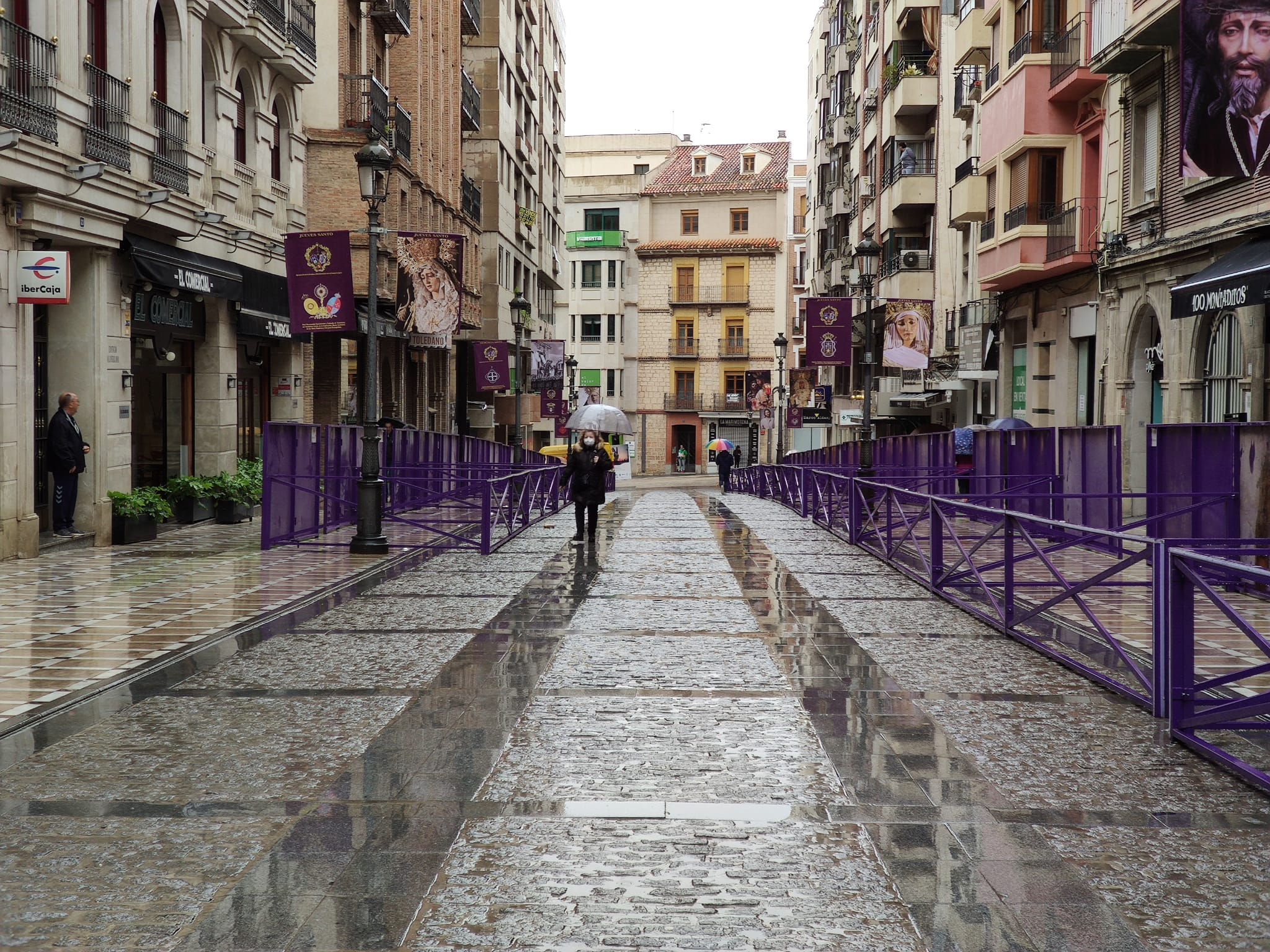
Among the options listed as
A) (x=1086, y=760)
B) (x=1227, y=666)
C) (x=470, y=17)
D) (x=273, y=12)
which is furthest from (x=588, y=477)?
(x=470, y=17)

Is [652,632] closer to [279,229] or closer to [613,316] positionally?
[279,229]

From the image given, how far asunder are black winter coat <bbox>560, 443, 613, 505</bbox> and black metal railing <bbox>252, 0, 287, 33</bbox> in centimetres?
989

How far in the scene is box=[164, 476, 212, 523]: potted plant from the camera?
821 inches

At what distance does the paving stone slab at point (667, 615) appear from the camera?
36.1 feet

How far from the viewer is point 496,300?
4872 centimetres

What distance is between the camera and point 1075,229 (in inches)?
1035

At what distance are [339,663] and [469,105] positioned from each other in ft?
125

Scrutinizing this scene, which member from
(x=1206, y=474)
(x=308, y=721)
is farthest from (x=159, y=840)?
(x=1206, y=474)

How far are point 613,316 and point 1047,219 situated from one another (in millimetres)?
54017

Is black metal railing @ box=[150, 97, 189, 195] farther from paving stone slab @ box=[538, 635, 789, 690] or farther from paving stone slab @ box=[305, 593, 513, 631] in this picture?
paving stone slab @ box=[538, 635, 789, 690]

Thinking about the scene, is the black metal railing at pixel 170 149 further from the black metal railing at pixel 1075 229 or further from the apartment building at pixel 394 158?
the black metal railing at pixel 1075 229

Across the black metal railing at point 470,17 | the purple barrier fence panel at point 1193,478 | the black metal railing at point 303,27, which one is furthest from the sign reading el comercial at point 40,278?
the black metal railing at point 470,17

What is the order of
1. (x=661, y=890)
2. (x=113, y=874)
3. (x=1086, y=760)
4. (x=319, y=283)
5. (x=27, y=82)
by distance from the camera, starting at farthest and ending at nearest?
(x=319, y=283), (x=27, y=82), (x=1086, y=760), (x=113, y=874), (x=661, y=890)

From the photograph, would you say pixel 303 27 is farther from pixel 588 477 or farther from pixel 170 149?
pixel 588 477
